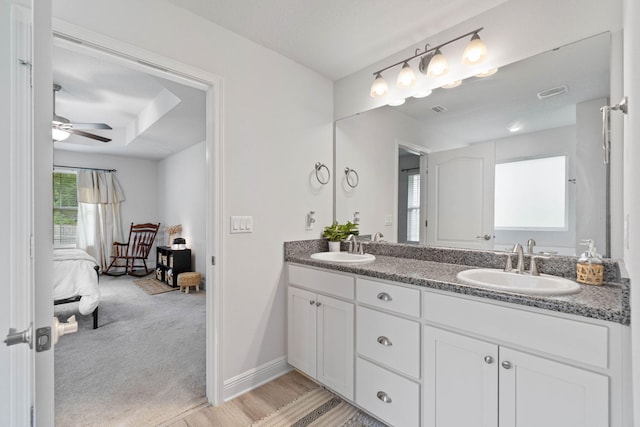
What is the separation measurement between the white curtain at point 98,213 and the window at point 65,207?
0.10m

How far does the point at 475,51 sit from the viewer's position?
169cm

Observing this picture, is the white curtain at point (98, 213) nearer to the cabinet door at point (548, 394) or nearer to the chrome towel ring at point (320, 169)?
the chrome towel ring at point (320, 169)

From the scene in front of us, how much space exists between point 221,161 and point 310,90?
1035 mm

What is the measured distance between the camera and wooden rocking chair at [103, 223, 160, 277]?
18.7 feet

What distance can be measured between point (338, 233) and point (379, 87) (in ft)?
3.87

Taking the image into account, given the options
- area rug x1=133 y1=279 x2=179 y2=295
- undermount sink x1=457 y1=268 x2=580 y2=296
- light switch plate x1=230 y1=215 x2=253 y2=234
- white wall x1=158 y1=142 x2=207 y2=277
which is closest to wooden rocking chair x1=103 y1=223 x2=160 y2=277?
white wall x1=158 y1=142 x2=207 y2=277

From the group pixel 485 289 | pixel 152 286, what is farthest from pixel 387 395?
pixel 152 286

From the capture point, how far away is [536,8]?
1.55m

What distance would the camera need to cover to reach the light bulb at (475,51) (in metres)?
1.68

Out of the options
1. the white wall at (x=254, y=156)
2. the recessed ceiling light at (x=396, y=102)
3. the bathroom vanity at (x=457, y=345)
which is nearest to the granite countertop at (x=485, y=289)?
the bathroom vanity at (x=457, y=345)

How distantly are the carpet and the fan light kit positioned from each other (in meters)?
2.51

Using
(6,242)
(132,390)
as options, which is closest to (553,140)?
(6,242)

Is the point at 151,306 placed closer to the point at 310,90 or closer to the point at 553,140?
the point at 310,90

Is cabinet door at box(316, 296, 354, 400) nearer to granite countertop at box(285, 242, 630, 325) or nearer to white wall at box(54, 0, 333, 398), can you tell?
granite countertop at box(285, 242, 630, 325)
